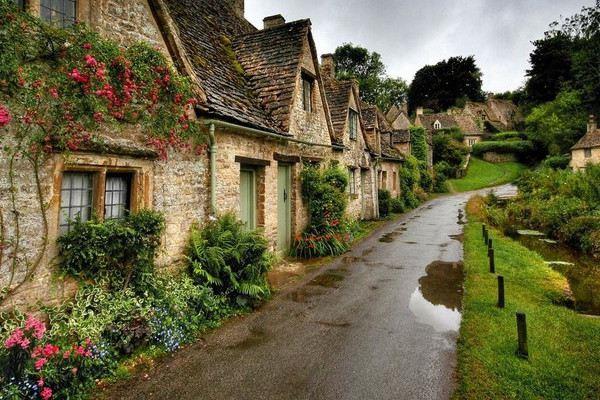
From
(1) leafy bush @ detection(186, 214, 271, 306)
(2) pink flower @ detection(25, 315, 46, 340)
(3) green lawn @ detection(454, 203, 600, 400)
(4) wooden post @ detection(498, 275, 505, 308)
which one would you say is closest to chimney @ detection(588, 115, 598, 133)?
(3) green lawn @ detection(454, 203, 600, 400)

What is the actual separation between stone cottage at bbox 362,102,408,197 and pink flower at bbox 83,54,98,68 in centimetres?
1720

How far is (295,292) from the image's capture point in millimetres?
7832

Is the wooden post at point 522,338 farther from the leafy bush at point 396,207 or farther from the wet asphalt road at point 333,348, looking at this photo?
the leafy bush at point 396,207

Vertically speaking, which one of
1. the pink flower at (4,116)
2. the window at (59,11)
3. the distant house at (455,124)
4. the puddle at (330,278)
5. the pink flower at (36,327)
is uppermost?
the distant house at (455,124)

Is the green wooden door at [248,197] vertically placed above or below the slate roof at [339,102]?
below

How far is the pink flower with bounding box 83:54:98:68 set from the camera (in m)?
4.72

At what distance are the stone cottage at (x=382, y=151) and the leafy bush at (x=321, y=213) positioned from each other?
923 centimetres

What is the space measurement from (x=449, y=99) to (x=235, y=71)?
73.9m

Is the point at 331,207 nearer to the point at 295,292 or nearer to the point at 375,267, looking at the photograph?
the point at 375,267

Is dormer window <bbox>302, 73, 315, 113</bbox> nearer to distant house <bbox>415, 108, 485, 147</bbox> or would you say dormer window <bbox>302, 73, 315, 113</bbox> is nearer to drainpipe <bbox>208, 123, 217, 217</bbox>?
drainpipe <bbox>208, 123, 217, 217</bbox>

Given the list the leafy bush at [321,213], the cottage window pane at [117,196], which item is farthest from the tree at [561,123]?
the cottage window pane at [117,196]

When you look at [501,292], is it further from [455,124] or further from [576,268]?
[455,124]

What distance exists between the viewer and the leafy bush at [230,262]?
21.8 ft

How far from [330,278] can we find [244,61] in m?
7.89
